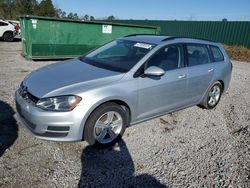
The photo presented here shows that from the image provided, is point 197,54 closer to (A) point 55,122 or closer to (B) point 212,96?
(B) point 212,96

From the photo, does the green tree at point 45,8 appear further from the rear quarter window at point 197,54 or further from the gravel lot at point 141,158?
the rear quarter window at point 197,54

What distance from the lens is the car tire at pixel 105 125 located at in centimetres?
324

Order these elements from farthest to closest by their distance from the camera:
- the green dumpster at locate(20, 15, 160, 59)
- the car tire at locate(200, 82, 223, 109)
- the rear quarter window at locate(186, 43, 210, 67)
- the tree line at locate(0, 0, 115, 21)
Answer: the tree line at locate(0, 0, 115, 21)
the green dumpster at locate(20, 15, 160, 59)
the car tire at locate(200, 82, 223, 109)
the rear quarter window at locate(186, 43, 210, 67)

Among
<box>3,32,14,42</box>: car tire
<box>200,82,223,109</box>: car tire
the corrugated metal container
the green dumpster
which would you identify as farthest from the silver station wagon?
the corrugated metal container

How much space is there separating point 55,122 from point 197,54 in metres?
3.04

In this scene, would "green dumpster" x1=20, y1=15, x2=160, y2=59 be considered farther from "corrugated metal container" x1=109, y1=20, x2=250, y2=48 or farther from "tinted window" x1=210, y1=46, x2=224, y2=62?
"corrugated metal container" x1=109, y1=20, x2=250, y2=48

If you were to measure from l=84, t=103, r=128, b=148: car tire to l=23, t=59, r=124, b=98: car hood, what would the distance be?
0.37 meters

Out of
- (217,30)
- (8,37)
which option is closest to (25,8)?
(8,37)

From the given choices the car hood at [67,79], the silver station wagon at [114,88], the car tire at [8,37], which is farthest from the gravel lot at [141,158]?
the car tire at [8,37]

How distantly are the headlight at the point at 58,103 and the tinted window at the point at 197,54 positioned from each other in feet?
7.80

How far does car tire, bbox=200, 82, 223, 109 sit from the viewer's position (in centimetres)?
512

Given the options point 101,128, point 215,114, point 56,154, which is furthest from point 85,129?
point 215,114

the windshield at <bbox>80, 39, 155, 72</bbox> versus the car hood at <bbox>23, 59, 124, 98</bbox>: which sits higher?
the windshield at <bbox>80, 39, 155, 72</bbox>

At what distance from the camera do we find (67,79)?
340 centimetres
